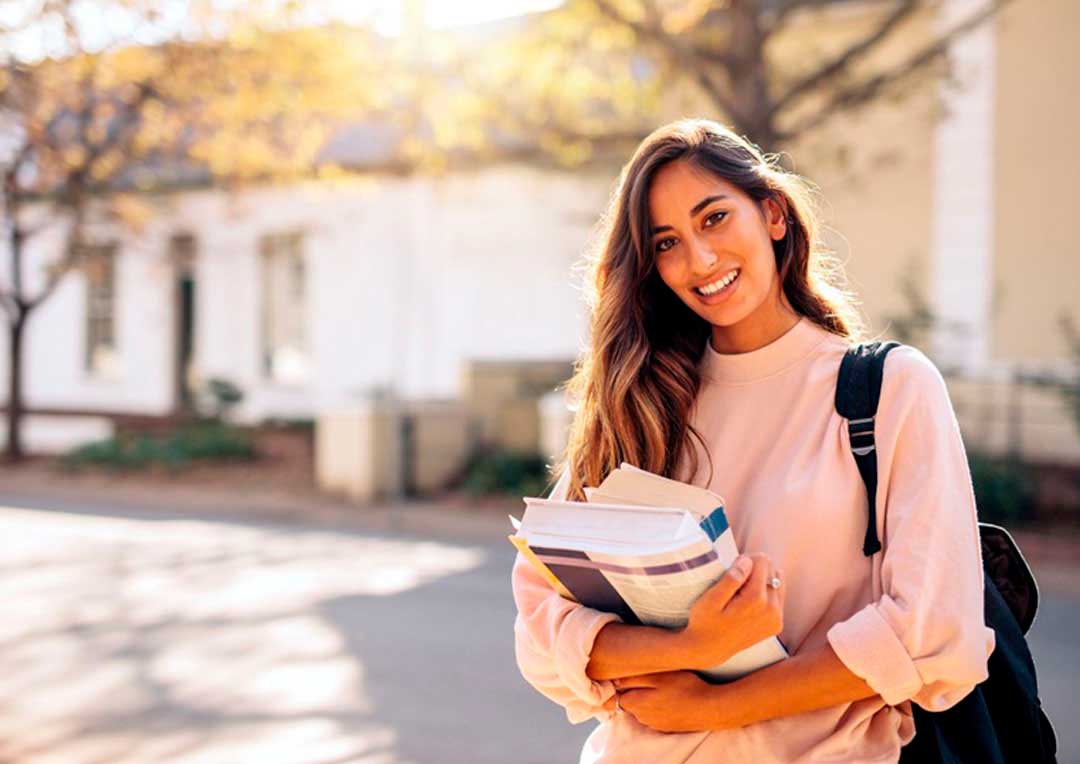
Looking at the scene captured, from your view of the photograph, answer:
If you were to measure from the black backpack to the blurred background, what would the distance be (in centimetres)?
390

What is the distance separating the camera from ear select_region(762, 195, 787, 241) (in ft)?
7.69

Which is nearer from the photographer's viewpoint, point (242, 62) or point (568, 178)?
point (242, 62)

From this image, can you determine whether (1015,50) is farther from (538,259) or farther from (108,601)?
(108,601)

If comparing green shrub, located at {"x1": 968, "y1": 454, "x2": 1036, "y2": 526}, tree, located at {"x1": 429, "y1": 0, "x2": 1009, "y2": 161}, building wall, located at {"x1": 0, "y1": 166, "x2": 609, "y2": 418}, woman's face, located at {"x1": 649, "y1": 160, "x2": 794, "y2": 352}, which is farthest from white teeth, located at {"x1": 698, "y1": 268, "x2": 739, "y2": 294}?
building wall, located at {"x1": 0, "y1": 166, "x2": 609, "y2": 418}

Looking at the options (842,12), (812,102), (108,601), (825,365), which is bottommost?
(108,601)

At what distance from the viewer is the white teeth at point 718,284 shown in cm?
227

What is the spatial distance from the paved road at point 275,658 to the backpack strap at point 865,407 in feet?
13.0

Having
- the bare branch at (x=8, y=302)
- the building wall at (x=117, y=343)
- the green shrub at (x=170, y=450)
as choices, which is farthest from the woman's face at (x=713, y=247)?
the building wall at (x=117, y=343)

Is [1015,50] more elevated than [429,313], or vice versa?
[1015,50]

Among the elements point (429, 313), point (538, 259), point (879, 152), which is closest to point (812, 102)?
point (879, 152)

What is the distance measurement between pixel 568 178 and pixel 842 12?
4.21m

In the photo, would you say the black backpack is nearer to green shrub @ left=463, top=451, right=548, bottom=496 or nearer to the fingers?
the fingers

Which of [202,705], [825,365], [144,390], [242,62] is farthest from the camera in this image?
[144,390]

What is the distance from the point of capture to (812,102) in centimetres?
1708
